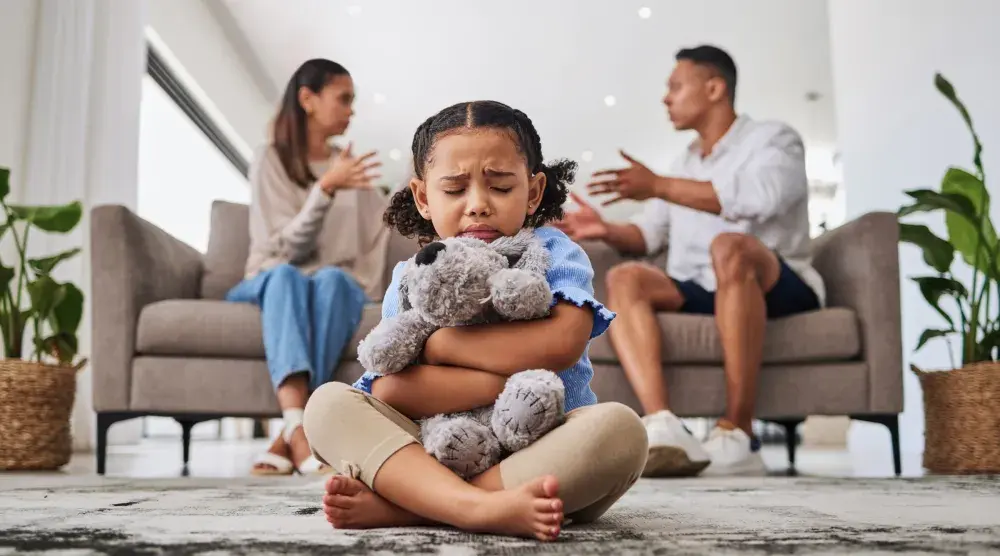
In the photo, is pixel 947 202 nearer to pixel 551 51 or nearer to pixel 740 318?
pixel 740 318

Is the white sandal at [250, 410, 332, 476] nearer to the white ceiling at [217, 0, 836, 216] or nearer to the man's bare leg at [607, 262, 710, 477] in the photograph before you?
the man's bare leg at [607, 262, 710, 477]

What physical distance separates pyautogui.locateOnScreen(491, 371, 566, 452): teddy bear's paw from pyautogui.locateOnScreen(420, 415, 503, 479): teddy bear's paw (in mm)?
17

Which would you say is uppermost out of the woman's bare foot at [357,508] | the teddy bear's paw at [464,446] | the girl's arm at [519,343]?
the girl's arm at [519,343]

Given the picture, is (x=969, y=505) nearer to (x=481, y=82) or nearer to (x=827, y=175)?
(x=481, y=82)

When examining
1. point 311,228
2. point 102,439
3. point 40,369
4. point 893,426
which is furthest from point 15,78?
point 893,426

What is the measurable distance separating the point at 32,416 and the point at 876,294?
2.05 metres

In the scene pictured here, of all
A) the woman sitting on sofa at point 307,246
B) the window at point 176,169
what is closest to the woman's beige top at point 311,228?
the woman sitting on sofa at point 307,246

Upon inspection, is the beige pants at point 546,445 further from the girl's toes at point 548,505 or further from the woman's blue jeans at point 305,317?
the woman's blue jeans at point 305,317

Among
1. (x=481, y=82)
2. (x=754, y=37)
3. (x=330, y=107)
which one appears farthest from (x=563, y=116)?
(x=330, y=107)

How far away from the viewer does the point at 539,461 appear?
756 mm

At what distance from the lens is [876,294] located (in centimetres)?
206

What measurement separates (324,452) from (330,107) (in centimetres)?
169

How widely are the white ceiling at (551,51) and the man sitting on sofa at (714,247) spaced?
3.57m

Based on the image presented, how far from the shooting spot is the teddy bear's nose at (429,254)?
0.77 metres
